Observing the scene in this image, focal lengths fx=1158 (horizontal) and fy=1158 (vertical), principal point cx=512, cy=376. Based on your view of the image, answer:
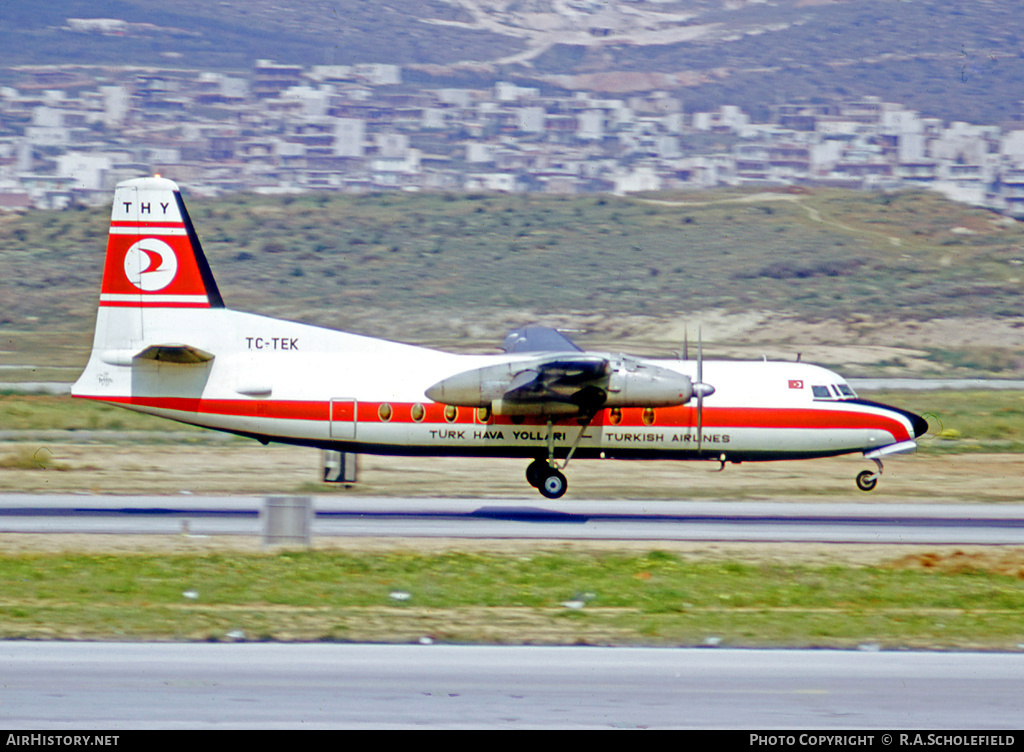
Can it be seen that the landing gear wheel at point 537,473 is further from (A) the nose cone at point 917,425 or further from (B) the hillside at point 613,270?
(B) the hillside at point 613,270

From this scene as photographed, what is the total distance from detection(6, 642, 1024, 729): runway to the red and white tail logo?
13.8 m

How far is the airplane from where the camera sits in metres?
26.5

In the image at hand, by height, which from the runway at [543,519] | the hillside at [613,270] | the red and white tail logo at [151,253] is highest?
the hillside at [613,270]

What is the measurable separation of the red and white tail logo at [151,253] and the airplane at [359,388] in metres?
0.03

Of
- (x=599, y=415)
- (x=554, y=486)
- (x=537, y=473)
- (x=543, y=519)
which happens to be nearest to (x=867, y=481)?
(x=599, y=415)

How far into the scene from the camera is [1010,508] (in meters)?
28.6

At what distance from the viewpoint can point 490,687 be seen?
13.2 meters

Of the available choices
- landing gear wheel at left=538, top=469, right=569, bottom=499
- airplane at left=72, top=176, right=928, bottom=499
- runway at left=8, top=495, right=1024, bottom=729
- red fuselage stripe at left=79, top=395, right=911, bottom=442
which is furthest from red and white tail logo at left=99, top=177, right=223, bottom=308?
runway at left=8, top=495, right=1024, bottom=729

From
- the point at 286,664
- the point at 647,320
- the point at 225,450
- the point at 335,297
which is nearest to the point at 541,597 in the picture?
the point at 286,664

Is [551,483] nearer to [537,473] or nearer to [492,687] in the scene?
[537,473]

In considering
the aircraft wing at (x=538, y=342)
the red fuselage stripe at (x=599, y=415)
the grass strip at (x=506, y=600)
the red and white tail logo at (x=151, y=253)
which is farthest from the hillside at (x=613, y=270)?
the grass strip at (x=506, y=600)

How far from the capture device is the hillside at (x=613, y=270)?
264ft

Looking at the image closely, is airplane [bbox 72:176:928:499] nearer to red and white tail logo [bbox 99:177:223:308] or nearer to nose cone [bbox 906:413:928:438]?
red and white tail logo [bbox 99:177:223:308]

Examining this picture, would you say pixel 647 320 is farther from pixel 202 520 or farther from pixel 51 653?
pixel 51 653
